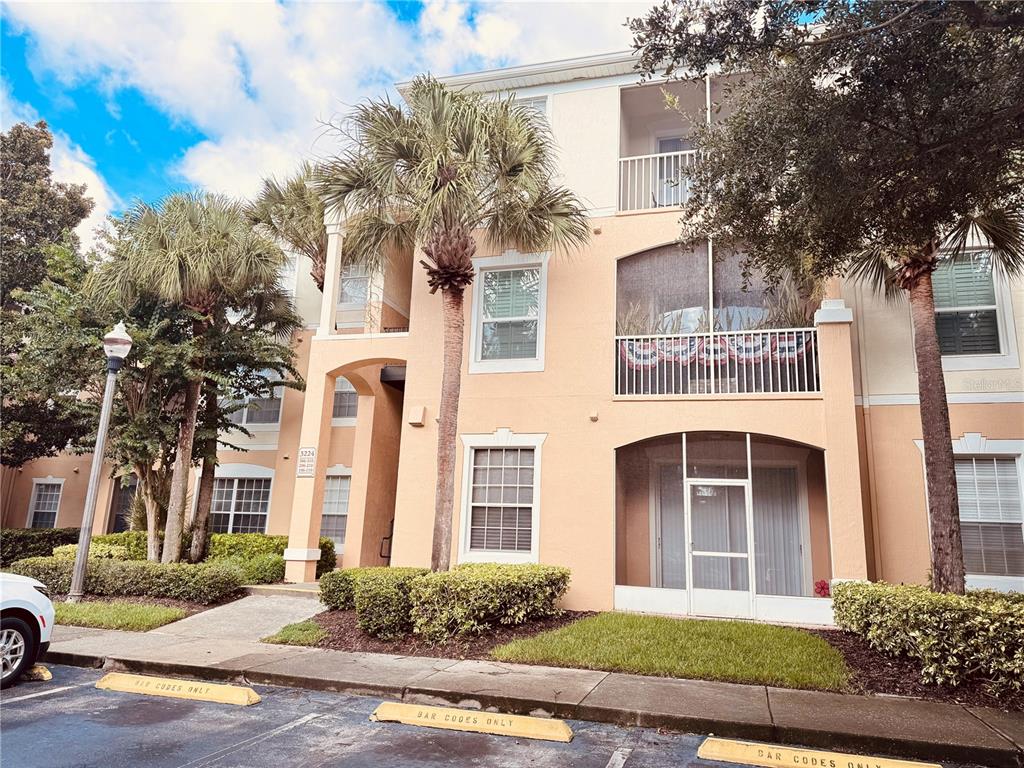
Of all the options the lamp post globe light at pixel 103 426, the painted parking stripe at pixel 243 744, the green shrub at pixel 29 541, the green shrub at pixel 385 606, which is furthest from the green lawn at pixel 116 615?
the green shrub at pixel 29 541

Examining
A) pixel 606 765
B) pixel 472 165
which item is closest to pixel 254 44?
pixel 472 165

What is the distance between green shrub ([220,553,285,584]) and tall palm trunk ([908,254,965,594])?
10.6 meters

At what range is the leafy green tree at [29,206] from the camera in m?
17.7

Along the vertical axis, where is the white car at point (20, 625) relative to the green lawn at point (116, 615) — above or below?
above

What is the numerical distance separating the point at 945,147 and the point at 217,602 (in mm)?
11763

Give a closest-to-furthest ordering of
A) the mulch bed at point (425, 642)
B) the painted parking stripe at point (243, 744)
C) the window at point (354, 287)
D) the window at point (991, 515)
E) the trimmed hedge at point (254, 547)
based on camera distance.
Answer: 1. the painted parking stripe at point (243, 744)
2. the mulch bed at point (425, 642)
3. the window at point (991, 515)
4. the trimmed hedge at point (254, 547)
5. the window at point (354, 287)

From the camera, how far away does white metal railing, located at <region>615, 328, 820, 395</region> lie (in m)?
10.7

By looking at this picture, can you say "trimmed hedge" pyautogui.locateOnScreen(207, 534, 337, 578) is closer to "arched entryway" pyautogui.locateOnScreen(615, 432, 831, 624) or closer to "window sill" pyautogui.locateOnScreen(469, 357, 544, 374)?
"window sill" pyautogui.locateOnScreen(469, 357, 544, 374)

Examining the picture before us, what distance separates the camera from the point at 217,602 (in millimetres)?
11266

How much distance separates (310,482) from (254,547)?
262cm

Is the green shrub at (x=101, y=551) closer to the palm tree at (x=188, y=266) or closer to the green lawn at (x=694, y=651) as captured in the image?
the palm tree at (x=188, y=266)

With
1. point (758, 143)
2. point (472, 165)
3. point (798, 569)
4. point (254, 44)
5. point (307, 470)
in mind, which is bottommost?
point (798, 569)

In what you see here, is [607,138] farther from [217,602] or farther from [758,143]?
[217,602]

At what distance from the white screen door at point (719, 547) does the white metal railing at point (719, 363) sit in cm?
160
